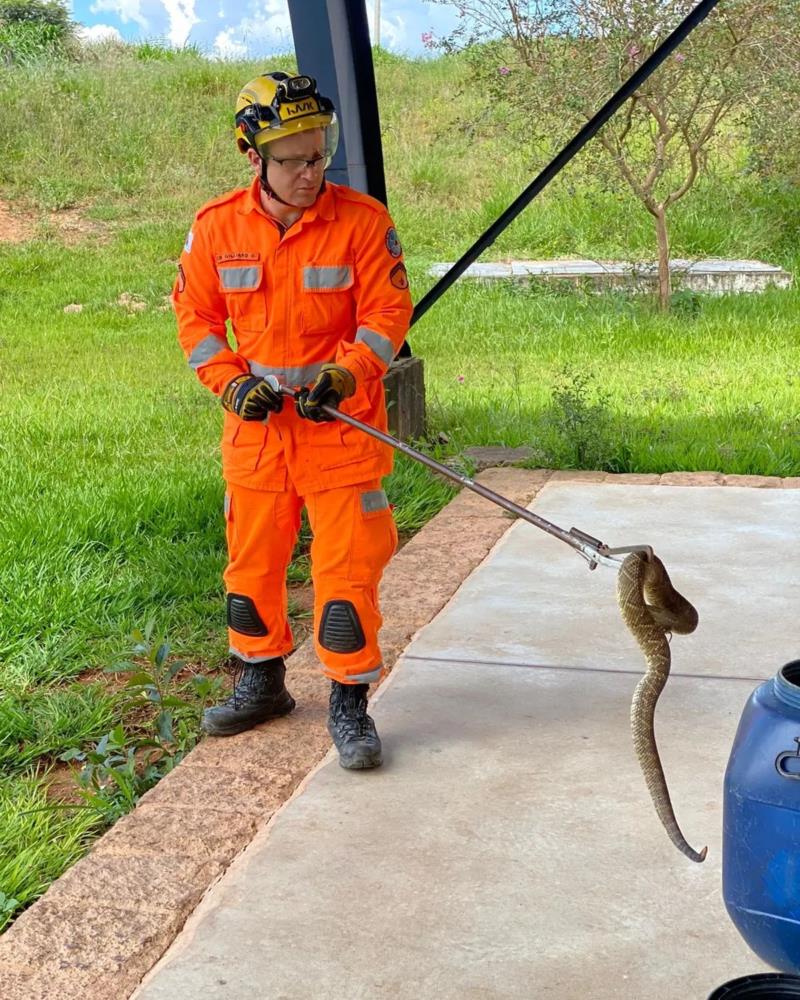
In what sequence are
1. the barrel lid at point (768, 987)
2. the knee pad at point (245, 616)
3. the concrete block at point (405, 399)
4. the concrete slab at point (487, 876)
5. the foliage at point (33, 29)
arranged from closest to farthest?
the barrel lid at point (768, 987)
the concrete slab at point (487, 876)
the knee pad at point (245, 616)
the concrete block at point (405, 399)
the foliage at point (33, 29)

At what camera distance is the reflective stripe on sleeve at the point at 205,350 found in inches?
144

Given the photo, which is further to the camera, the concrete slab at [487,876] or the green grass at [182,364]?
the green grass at [182,364]

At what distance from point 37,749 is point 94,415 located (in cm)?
471

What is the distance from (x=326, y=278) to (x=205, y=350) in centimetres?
39

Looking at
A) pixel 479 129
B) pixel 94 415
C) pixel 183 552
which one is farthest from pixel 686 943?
pixel 479 129

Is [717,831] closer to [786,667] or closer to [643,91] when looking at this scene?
[786,667]

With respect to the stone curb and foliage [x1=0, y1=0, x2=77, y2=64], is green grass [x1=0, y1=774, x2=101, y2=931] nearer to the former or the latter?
the stone curb

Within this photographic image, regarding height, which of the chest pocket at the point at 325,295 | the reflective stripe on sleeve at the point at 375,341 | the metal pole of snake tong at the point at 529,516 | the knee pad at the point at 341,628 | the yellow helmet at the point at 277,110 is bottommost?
the knee pad at the point at 341,628

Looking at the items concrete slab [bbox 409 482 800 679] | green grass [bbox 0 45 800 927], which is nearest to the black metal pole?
green grass [bbox 0 45 800 927]

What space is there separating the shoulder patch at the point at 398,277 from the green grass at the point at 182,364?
1.61 m

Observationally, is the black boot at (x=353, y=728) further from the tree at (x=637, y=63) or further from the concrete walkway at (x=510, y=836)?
the tree at (x=637, y=63)

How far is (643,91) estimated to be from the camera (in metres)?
12.0

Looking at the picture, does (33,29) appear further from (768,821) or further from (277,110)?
(768,821)

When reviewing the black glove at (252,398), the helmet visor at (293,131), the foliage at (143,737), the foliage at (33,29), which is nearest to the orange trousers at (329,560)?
the black glove at (252,398)
